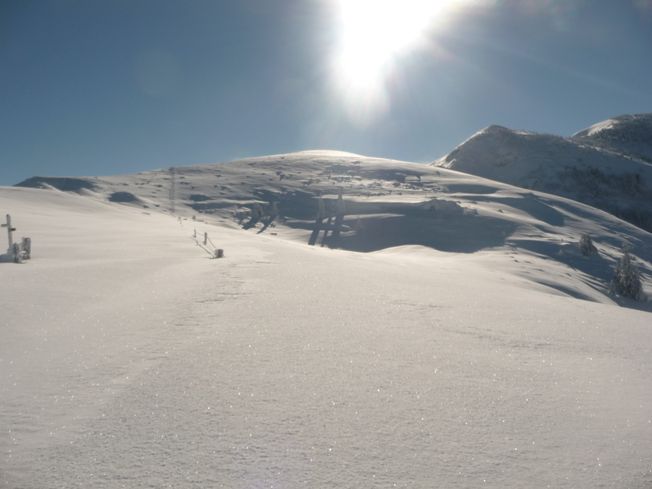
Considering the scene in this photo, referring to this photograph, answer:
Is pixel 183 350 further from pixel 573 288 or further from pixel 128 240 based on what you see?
pixel 573 288

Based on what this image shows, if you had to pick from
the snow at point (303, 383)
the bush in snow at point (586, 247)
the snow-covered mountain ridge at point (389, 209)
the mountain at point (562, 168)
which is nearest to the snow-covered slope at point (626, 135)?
the mountain at point (562, 168)

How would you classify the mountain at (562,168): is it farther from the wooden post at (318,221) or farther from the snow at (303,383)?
the snow at (303,383)

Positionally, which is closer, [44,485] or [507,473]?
[44,485]

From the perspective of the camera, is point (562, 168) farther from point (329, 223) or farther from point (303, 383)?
point (303, 383)

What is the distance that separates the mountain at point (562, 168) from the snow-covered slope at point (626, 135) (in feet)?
16.2

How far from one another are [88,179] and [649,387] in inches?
1665

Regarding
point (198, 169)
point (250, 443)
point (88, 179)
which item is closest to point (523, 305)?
point (250, 443)

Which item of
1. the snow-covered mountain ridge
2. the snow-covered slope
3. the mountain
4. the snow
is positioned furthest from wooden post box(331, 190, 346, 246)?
the snow-covered slope

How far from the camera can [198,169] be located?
4847 cm

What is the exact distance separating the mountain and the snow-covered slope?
4.95 metres

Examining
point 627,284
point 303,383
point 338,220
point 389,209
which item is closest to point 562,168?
point 389,209

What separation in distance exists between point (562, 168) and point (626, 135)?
126 ft

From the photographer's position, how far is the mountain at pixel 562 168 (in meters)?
61.4

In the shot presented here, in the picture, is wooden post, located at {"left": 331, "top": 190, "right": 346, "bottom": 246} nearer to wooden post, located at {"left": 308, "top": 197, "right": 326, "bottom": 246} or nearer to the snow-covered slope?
wooden post, located at {"left": 308, "top": 197, "right": 326, "bottom": 246}
